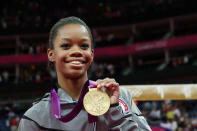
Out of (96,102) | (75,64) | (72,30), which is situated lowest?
(96,102)

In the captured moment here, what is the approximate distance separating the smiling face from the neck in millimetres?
45

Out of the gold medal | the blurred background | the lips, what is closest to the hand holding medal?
the gold medal

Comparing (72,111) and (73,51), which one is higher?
(73,51)

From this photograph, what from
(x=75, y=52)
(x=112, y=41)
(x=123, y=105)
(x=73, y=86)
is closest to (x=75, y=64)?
(x=75, y=52)

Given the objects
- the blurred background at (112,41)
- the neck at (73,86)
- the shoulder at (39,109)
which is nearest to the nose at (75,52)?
the neck at (73,86)

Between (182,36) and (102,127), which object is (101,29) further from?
(102,127)

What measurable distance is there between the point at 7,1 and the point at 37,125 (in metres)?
31.5

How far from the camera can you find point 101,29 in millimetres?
27094

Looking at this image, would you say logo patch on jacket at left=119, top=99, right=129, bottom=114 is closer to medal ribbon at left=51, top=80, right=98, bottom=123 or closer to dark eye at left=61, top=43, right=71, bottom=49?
medal ribbon at left=51, top=80, right=98, bottom=123

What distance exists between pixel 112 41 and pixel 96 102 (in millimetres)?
24260

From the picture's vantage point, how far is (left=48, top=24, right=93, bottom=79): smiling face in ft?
5.06

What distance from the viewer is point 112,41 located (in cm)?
2552

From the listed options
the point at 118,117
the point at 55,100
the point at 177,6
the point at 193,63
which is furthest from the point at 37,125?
the point at 177,6

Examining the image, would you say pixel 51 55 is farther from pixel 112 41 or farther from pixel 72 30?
pixel 112 41
